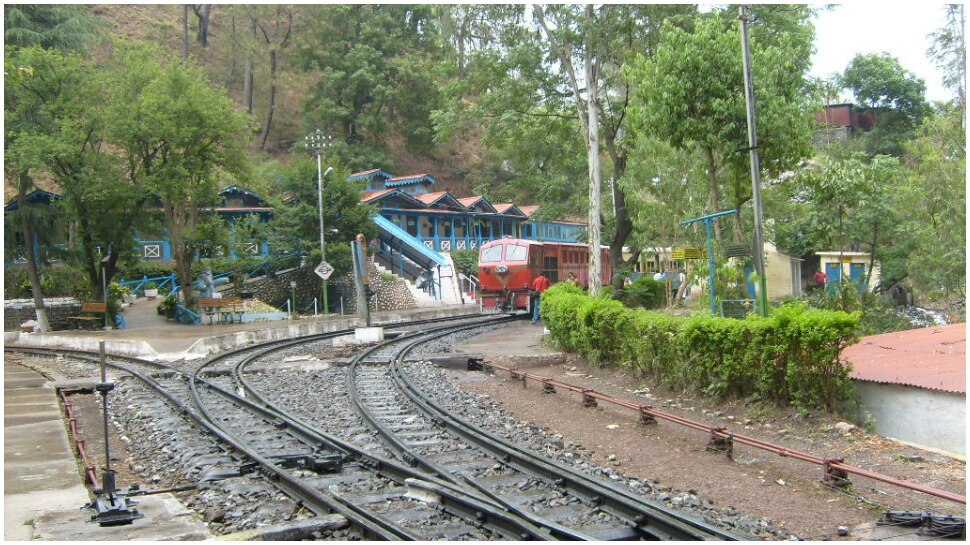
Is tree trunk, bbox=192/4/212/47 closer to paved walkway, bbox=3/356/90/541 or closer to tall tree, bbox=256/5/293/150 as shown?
tall tree, bbox=256/5/293/150

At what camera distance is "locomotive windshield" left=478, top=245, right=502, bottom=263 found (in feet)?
97.0

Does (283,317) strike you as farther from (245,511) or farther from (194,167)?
(245,511)

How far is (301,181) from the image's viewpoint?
3491cm

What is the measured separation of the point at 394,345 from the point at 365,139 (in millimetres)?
38162

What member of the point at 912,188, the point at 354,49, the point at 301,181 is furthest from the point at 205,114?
the point at 354,49

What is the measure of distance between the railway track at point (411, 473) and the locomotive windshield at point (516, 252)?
15.9m

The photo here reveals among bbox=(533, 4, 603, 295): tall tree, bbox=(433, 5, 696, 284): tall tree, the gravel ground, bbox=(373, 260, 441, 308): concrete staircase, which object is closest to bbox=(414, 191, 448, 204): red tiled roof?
bbox=(373, 260, 441, 308): concrete staircase

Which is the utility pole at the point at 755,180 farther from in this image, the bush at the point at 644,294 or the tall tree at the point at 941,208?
the bush at the point at 644,294

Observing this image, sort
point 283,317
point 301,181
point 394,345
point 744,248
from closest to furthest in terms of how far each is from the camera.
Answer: point 744,248 → point 394,345 → point 283,317 → point 301,181

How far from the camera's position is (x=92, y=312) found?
93.4 ft

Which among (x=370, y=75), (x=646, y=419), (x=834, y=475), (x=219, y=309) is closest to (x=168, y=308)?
(x=219, y=309)

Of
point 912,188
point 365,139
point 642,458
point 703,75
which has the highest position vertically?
point 365,139

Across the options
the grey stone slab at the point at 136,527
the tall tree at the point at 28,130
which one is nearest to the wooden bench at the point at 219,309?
the tall tree at the point at 28,130

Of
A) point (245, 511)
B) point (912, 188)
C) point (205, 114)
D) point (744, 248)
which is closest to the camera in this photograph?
point (245, 511)
